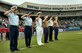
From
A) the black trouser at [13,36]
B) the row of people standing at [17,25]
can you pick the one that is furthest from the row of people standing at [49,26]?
the black trouser at [13,36]

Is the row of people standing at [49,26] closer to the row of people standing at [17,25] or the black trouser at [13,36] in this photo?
the row of people standing at [17,25]

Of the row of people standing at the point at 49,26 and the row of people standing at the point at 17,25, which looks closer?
the row of people standing at the point at 17,25

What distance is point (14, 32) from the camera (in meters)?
13.7

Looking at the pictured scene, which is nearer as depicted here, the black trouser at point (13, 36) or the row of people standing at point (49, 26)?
the black trouser at point (13, 36)

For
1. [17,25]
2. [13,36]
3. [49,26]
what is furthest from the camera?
[49,26]

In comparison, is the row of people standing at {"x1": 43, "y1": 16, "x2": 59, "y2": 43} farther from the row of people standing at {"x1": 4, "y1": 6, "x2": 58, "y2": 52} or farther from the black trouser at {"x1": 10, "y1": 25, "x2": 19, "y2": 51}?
the black trouser at {"x1": 10, "y1": 25, "x2": 19, "y2": 51}

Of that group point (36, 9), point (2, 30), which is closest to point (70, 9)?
point (36, 9)

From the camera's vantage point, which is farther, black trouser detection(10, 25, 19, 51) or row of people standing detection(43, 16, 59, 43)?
row of people standing detection(43, 16, 59, 43)

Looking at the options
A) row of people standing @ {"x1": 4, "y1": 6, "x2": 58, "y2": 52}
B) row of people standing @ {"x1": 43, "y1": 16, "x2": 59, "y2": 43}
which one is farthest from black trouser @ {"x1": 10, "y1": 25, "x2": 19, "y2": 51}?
row of people standing @ {"x1": 43, "y1": 16, "x2": 59, "y2": 43}

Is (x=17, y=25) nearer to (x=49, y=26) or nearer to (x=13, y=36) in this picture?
(x=13, y=36)

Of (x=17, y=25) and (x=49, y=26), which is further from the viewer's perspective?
(x=49, y=26)

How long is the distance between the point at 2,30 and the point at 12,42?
13.1 metres

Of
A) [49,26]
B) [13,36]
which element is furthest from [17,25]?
[49,26]

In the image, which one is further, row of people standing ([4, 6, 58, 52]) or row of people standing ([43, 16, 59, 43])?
row of people standing ([43, 16, 59, 43])
